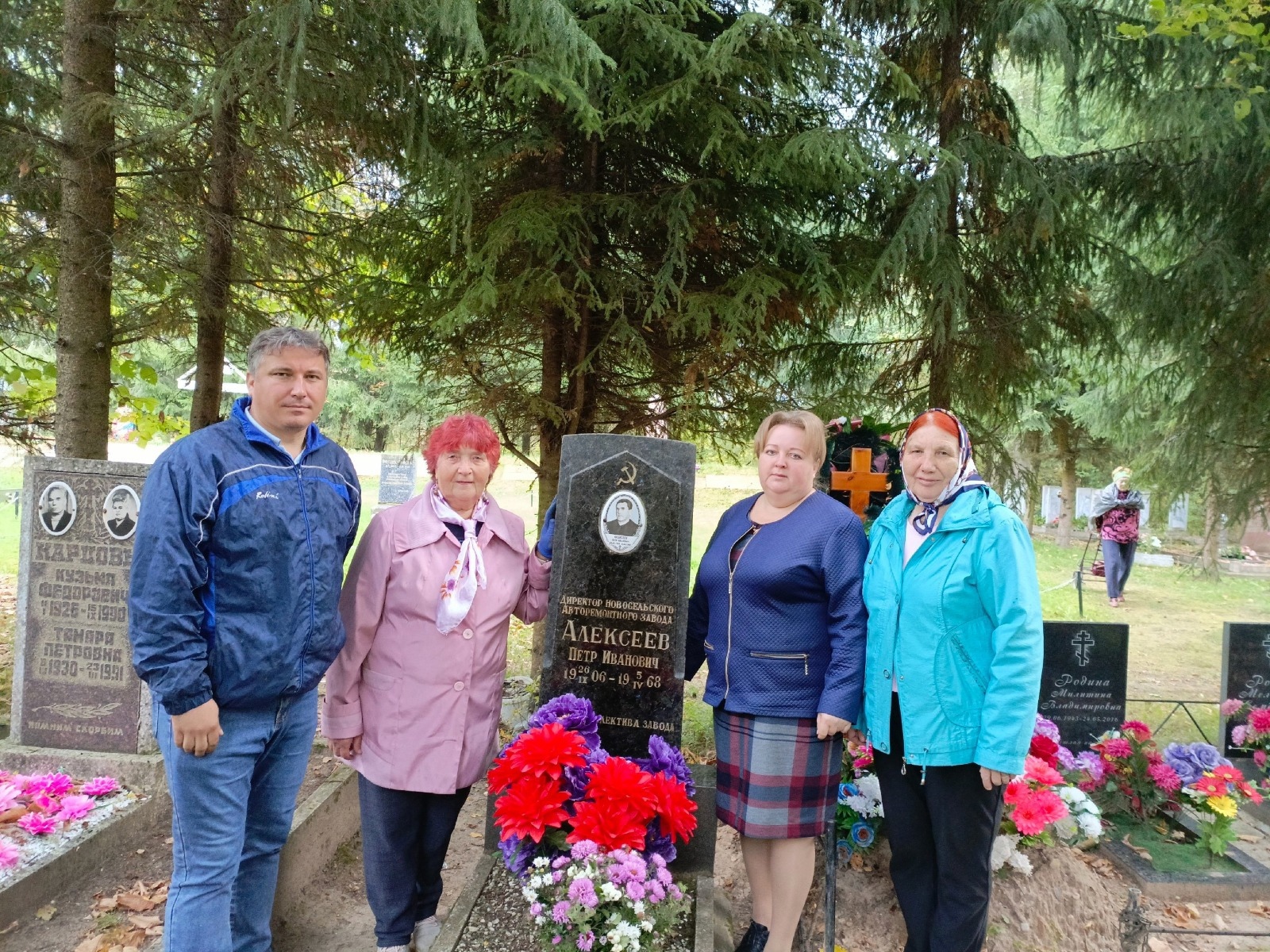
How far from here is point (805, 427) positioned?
274cm

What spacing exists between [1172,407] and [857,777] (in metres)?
4.41

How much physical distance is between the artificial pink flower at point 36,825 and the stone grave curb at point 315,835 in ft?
3.10

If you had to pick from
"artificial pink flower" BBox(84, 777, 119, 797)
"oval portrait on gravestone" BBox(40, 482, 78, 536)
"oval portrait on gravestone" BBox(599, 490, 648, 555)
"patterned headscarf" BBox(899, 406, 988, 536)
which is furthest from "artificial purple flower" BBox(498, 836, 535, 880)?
"oval portrait on gravestone" BBox(40, 482, 78, 536)

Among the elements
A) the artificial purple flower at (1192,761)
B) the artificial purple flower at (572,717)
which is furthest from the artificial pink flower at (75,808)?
the artificial purple flower at (1192,761)

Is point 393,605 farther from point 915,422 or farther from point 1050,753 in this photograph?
point 1050,753

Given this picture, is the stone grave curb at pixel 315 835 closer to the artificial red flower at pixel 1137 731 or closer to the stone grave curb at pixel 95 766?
the stone grave curb at pixel 95 766

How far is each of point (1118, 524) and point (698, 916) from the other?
365 inches

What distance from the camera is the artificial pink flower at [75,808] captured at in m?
3.36

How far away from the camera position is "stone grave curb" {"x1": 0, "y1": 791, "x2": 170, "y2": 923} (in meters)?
2.92

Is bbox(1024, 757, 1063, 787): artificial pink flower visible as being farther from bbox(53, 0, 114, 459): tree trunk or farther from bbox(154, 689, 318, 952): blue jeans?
bbox(53, 0, 114, 459): tree trunk

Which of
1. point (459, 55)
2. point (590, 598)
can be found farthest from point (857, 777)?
point (459, 55)

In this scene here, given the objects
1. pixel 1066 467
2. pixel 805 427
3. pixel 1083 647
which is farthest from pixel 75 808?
pixel 1066 467

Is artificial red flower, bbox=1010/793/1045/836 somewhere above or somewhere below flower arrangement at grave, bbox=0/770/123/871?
above

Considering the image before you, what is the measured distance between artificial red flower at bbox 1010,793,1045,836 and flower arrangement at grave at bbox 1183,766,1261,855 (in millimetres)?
1188
